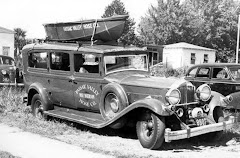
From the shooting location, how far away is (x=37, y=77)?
871 centimetres

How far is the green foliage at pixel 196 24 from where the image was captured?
42.7m

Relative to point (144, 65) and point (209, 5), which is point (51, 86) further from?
point (209, 5)

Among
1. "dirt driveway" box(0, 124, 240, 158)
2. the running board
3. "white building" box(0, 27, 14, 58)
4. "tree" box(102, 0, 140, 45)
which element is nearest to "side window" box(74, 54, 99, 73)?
the running board

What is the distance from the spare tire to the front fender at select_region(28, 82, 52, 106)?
1.86 metres

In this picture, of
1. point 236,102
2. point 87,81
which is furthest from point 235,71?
point 87,81

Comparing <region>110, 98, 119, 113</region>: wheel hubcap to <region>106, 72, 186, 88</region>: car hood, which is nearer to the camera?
<region>106, 72, 186, 88</region>: car hood

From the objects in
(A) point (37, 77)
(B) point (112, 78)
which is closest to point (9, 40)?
(A) point (37, 77)

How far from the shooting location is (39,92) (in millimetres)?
8312

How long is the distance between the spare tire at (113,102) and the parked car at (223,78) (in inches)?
154

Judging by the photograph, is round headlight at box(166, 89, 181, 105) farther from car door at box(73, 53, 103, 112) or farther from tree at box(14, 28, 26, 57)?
tree at box(14, 28, 26, 57)

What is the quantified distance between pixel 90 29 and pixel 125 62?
46.7 inches

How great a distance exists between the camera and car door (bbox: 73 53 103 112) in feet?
23.7

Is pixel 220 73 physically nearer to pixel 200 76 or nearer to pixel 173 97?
pixel 200 76

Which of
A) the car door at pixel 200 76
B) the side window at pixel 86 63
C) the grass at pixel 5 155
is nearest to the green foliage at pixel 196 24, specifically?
the car door at pixel 200 76
